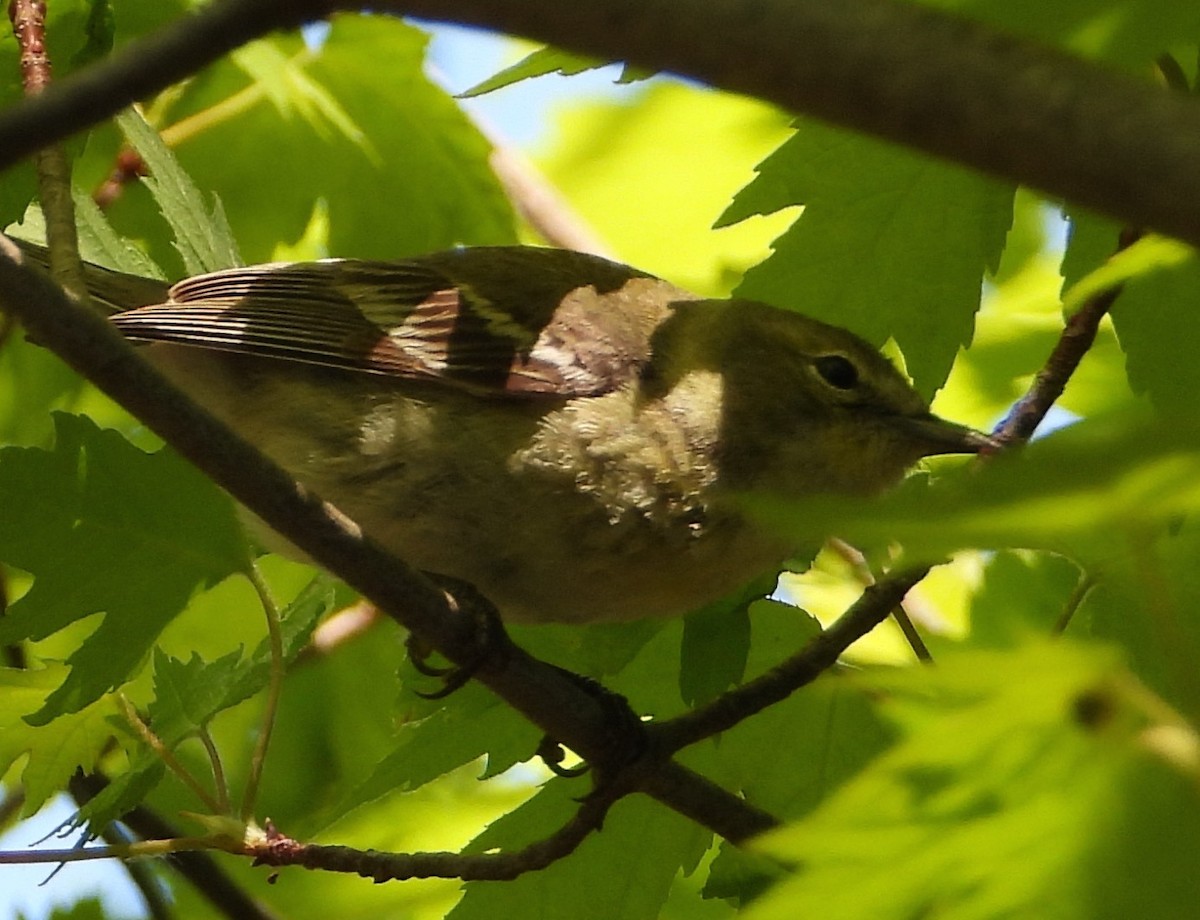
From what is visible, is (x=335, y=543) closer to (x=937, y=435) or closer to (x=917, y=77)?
(x=917, y=77)

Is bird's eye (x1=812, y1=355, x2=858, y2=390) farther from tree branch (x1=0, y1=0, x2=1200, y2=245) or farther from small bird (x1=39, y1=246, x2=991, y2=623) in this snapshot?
tree branch (x1=0, y1=0, x2=1200, y2=245)

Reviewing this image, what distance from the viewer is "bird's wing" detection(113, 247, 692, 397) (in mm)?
3439

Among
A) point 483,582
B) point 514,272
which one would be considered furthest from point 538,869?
point 514,272

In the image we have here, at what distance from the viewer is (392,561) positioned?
226 centimetres

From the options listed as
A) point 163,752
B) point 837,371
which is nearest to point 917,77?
point 163,752

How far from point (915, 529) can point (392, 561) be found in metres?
1.36

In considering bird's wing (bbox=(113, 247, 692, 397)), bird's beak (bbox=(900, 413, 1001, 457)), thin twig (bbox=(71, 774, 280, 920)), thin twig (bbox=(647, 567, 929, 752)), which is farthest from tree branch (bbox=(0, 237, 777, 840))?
bird's beak (bbox=(900, 413, 1001, 457))

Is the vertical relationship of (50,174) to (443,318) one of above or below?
above

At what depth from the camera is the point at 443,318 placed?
11.9ft

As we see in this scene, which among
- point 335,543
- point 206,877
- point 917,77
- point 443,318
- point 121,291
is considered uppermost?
point 917,77

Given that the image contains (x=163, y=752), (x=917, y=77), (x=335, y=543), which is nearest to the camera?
(x=917, y=77)

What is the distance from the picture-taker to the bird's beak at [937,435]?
3359 millimetres

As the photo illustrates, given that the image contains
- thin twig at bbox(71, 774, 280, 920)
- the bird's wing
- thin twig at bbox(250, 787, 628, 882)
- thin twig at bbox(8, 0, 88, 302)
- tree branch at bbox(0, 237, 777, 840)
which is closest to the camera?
tree branch at bbox(0, 237, 777, 840)

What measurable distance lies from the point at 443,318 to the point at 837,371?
35.7 inches
